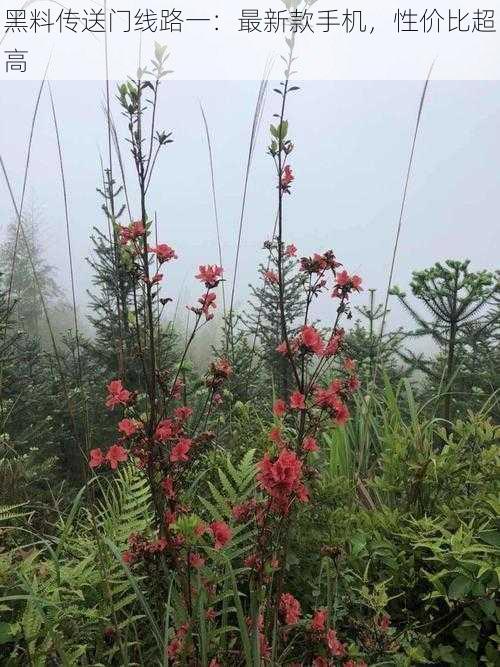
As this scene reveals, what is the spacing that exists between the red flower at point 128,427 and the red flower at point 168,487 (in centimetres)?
13

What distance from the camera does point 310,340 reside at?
1302 mm

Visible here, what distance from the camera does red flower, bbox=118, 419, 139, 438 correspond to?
126 centimetres

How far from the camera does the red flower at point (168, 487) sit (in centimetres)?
133

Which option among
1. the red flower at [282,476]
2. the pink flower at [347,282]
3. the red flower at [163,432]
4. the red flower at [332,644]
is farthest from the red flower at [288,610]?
the pink flower at [347,282]

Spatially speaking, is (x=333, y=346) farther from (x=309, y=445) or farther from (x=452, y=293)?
(x=452, y=293)

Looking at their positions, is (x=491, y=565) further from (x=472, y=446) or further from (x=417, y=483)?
(x=472, y=446)

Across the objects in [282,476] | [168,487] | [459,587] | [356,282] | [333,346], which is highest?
[356,282]

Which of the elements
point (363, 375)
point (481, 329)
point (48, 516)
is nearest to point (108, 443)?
point (48, 516)

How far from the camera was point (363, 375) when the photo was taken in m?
4.02

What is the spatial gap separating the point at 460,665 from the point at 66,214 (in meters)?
1.66

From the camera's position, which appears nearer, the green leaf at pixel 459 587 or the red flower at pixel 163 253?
the red flower at pixel 163 253

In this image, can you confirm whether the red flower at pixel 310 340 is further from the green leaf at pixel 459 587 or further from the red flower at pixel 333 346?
the green leaf at pixel 459 587

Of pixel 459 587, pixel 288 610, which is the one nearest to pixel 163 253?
pixel 288 610

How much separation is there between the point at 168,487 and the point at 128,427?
0.17m
